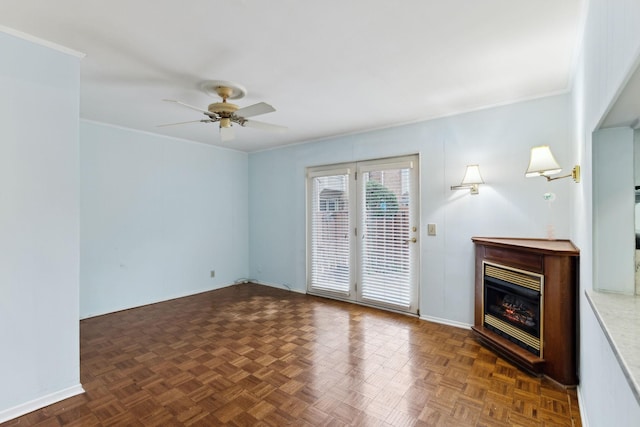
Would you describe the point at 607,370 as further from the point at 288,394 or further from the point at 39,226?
the point at 39,226

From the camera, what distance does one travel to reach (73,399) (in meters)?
2.14

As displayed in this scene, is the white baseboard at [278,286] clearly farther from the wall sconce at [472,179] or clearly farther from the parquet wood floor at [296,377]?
the wall sconce at [472,179]

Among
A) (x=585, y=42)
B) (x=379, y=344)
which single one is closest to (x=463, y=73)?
(x=585, y=42)

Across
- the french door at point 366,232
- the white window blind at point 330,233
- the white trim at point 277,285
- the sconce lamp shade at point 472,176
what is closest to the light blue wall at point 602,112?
the sconce lamp shade at point 472,176

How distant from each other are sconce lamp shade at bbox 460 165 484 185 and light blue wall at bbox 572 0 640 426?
1.26 m

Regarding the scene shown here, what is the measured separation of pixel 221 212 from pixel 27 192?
11.1ft

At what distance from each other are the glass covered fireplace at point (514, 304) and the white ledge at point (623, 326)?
0.97 metres

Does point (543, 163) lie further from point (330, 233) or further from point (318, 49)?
point (330, 233)

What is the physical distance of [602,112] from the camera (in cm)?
137

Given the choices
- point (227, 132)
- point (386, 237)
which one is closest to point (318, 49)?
point (227, 132)

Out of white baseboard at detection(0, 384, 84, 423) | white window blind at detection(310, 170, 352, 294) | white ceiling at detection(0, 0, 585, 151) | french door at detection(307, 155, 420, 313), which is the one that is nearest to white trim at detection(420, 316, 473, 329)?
french door at detection(307, 155, 420, 313)

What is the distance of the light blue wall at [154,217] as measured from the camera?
389 cm

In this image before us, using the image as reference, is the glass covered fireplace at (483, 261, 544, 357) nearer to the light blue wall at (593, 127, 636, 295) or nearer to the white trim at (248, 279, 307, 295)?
the light blue wall at (593, 127, 636, 295)

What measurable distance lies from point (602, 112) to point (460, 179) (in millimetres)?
2130
